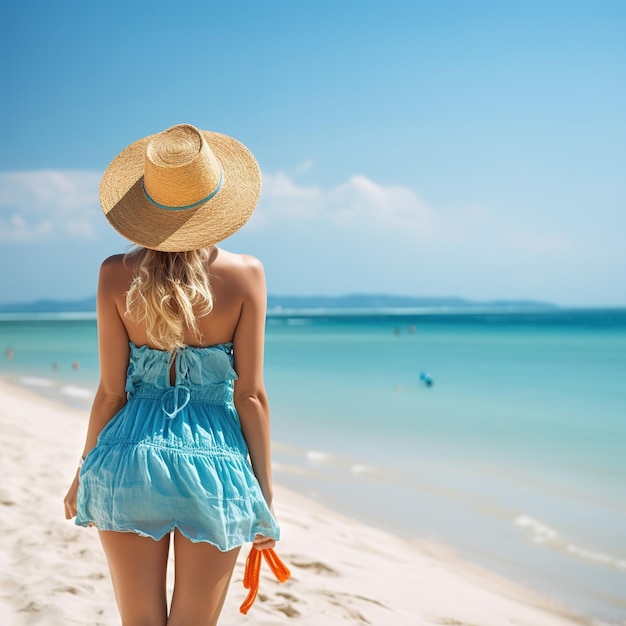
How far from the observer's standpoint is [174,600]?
1.93m

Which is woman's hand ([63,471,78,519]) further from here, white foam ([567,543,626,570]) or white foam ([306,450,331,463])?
white foam ([306,450,331,463])

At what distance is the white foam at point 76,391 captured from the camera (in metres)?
14.2

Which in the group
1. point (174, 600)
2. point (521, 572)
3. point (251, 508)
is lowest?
point (521, 572)

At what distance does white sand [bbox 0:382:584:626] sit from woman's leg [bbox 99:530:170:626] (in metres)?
1.42

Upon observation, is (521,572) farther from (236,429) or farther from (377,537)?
(236,429)

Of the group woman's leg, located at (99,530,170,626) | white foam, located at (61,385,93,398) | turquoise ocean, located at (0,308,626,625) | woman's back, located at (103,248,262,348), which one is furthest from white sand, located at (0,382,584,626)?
white foam, located at (61,385,93,398)

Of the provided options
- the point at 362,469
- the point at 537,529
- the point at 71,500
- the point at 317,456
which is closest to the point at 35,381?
the point at 317,456

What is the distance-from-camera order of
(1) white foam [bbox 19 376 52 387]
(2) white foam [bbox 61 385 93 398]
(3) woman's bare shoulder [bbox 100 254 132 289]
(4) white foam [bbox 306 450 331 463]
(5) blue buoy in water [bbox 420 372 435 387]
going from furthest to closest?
(5) blue buoy in water [bbox 420 372 435 387]
(1) white foam [bbox 19 376 52 387]
(2) white foam [bbox 61 385 93 398]
(4) white foam [bbox 306 450 331 463]
(3) woman's bare shoulder [bbox 100 254 132 289]

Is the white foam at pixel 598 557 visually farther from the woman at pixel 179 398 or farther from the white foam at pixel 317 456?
the woman at pixel 179 398

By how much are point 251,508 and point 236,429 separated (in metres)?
0.21

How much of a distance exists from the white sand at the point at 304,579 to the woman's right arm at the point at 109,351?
156 cm

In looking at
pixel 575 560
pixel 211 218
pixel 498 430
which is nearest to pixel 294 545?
pixel 575 560

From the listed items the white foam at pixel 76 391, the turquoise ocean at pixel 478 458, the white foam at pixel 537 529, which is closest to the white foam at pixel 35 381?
the turquoise ocean at pixel 478 458

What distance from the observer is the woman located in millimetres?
1848
